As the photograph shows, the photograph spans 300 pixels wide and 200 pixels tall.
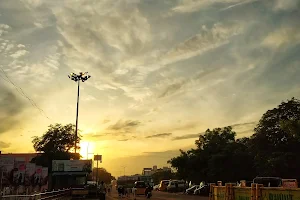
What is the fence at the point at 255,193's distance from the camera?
11.1m

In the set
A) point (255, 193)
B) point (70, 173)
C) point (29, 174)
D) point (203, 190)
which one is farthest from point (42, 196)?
point (203, 190)

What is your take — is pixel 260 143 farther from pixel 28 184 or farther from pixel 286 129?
pixel 28 184

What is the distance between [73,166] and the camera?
47812 mm

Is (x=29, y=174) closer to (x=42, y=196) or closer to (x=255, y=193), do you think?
(x=42, y=196)

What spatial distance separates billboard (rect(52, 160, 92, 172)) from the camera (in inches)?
1855

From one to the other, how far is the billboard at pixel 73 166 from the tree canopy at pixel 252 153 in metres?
Result: 20.9

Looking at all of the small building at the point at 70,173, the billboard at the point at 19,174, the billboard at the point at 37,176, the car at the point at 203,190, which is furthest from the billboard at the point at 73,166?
the car at the point at 203,190

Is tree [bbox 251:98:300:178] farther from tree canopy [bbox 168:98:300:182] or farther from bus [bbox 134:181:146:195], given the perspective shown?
bus [bbox 134:181:146:195]

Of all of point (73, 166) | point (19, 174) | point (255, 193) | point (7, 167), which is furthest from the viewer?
point (73, 166)

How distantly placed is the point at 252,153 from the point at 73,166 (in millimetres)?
25571

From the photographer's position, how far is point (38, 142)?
68500mm

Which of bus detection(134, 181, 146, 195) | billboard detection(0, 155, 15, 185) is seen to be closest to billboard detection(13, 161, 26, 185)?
billboard detection(0, 155, 15, 185)

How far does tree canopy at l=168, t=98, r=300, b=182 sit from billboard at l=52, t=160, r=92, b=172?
2093 centimetres

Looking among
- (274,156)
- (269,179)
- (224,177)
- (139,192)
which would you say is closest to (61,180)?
(139,192)
